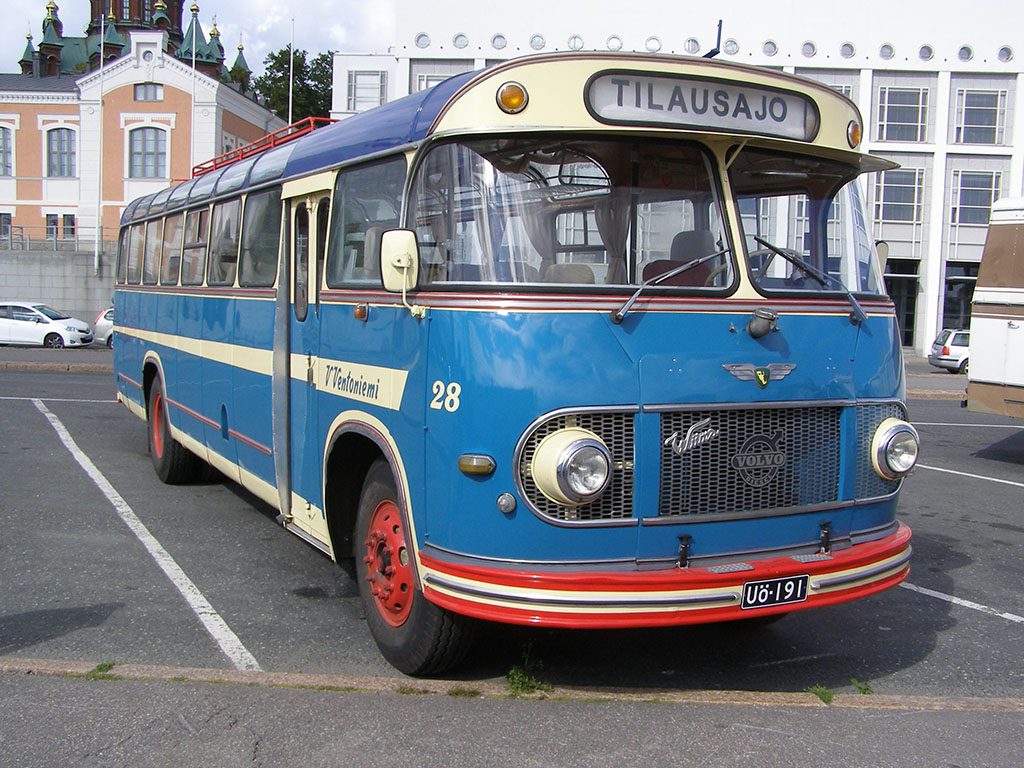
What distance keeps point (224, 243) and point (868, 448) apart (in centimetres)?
524

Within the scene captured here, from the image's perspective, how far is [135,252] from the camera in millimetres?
11766

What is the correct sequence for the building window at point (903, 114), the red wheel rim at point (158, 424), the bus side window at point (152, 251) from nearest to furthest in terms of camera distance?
the red wheel rim at point (158, 424) < the bus side window at point (152, 251) < the building window at point (903, 114)

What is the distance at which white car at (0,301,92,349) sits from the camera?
31344 mm

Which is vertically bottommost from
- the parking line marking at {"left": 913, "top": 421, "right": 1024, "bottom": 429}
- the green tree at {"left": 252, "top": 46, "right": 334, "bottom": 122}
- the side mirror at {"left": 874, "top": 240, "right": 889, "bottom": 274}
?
the parking line marking at {"left": 913, "top": 421, "right": 1024, "bottom": 429}

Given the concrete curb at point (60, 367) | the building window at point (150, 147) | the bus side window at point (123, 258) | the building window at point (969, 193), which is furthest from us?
the building window at point (150, 147)

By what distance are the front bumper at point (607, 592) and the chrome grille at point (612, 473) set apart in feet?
0.82

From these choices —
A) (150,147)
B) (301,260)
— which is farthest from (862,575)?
(150,147)

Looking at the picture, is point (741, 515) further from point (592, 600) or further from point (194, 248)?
point (194, 248)

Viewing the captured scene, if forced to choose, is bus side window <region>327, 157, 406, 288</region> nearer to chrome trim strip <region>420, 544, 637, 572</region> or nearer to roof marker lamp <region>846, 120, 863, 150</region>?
chrome trim strip <region>420, 544, 637, 572</region>

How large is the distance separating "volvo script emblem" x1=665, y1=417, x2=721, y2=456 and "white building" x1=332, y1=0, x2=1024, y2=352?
3509 centimetres

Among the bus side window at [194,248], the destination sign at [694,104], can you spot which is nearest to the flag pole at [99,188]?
the bus side window at [194,248]

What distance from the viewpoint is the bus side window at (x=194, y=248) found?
8867 mm

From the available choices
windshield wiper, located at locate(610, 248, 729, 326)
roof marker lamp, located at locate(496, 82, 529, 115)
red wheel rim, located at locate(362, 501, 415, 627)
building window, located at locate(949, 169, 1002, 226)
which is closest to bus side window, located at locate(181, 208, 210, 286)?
red wheel rim, located at locate(362, 501, 415, 627)

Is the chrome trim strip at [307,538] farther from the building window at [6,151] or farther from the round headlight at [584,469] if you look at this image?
the building window at [6,151]
